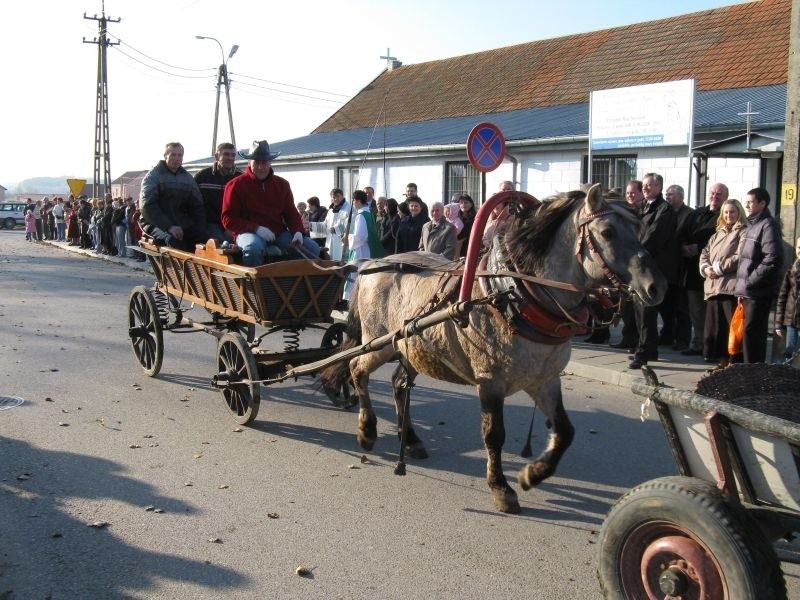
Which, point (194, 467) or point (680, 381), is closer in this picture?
point (194, 467)

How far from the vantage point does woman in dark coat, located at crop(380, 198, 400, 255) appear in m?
13.5

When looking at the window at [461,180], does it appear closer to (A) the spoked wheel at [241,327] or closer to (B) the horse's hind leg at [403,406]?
(A) the spoked wheel at [241,327]

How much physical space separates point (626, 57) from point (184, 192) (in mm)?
17007

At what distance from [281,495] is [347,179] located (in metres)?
19.9

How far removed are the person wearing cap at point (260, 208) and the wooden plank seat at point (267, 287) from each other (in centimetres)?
21

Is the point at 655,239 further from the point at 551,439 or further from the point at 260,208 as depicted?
the point at 551,439

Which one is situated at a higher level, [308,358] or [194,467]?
[308,358]

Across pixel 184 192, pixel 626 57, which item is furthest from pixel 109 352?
pixel 626 57

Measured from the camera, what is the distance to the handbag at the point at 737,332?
8508 millimetres

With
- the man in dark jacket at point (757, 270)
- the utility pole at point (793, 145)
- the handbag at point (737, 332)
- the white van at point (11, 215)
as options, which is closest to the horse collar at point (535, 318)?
the man in dark jacket at point (757, 270)

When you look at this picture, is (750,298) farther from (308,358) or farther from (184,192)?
(184,192)

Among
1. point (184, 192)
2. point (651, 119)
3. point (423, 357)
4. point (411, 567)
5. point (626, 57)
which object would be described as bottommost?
point (411, 567)

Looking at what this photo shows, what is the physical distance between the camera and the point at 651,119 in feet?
37.7

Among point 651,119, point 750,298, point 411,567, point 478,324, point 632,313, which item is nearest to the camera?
point 411,567
